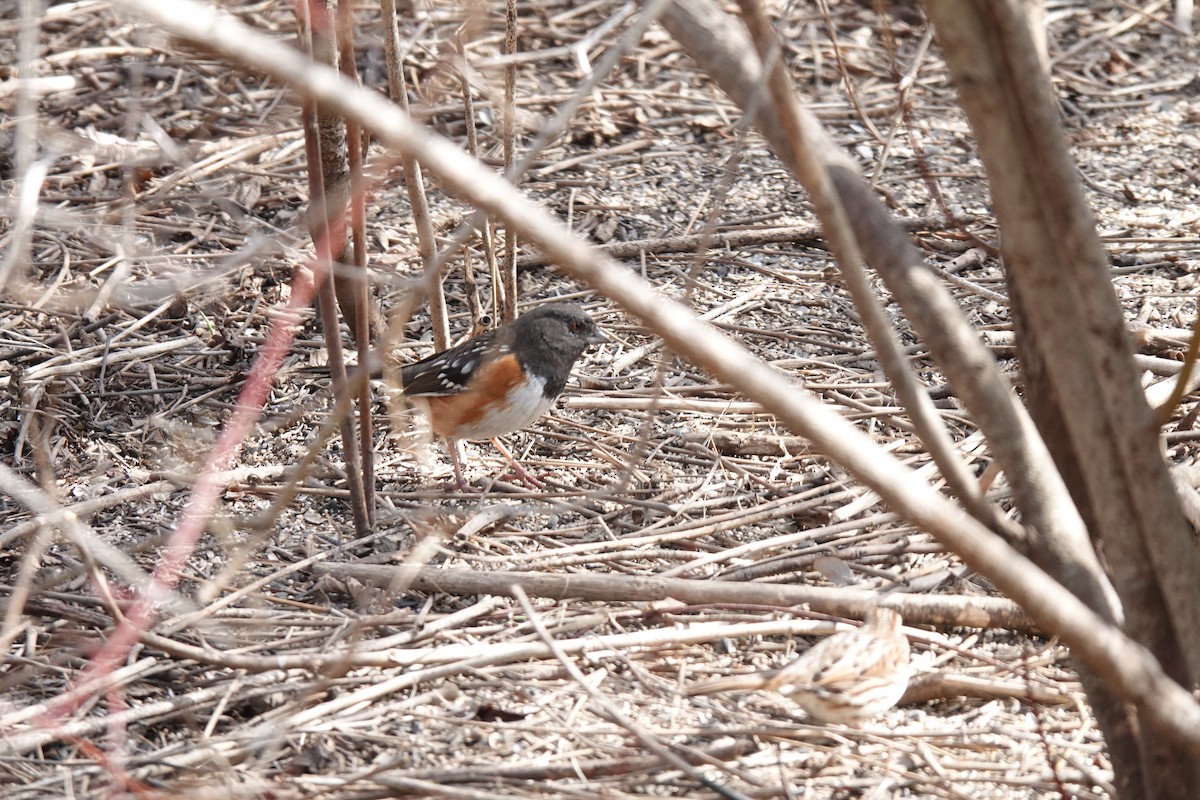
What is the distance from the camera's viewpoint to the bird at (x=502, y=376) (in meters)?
4.10

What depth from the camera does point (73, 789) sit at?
2553mm

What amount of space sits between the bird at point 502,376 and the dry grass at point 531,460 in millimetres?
180

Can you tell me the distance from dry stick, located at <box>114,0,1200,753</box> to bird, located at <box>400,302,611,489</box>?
245 centimetres

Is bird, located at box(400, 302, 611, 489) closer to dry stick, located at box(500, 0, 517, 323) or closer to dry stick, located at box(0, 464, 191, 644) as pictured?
dry stick, located at box(500, 0, 517, 323)

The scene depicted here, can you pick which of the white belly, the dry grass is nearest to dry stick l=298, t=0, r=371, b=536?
the dry grass

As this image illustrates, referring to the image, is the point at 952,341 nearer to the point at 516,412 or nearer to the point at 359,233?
the point at 359,233

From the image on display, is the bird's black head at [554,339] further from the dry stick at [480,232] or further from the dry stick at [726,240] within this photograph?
the dry stick at [726,240]

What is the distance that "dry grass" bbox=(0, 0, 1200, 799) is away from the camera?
2.64 metres

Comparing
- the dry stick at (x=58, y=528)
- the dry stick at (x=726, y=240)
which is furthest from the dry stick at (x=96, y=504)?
the dry stick at (x=726, y=240)

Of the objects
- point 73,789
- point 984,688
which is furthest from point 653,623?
point 73,789

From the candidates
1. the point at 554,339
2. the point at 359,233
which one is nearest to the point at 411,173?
the point at 359,233

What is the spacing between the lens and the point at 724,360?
154 cm

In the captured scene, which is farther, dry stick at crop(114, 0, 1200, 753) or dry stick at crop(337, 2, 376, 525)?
dry stick at crop(337, 2, 376, 525)

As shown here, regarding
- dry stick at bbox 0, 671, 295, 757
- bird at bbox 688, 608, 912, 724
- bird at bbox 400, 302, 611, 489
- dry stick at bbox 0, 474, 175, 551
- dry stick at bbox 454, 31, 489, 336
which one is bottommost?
dry stick at bbox 0, 671, 295, 757
